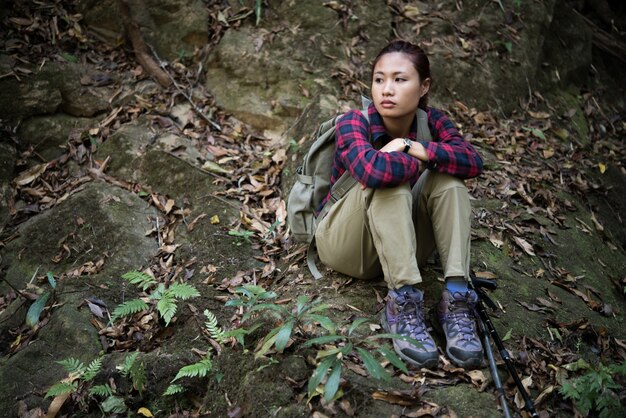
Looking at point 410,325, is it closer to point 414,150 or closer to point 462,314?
point 462,314

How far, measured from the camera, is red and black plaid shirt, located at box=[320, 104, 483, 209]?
351 centimetres

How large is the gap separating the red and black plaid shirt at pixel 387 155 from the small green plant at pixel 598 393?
1479mm

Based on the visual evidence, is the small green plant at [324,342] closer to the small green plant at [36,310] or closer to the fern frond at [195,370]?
the fern frond at [195,370]

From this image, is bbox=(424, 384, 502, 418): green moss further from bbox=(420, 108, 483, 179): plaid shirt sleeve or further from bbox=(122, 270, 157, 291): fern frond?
bbox=(122, 270, 157, 291): fern frond

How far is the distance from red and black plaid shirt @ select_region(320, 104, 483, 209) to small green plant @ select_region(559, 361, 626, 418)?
1479mm

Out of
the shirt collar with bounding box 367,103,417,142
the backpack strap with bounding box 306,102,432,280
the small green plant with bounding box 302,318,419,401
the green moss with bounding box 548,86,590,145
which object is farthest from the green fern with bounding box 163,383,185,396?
the green moss with bounding box 548,86,590,145

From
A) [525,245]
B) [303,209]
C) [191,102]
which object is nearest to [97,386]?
[303,209]

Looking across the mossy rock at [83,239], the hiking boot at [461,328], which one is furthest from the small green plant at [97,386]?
the hiking boot at [461,328]

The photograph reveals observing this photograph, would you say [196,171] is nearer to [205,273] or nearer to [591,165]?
[205,273]

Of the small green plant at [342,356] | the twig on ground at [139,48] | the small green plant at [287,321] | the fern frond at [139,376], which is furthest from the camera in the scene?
the twig on ground at [139,48]

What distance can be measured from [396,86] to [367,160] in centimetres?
69

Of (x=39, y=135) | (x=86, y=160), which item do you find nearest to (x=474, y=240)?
(x=86, y=160)

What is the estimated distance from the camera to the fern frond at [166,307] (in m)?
4.16

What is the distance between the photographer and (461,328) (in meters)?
3.59
